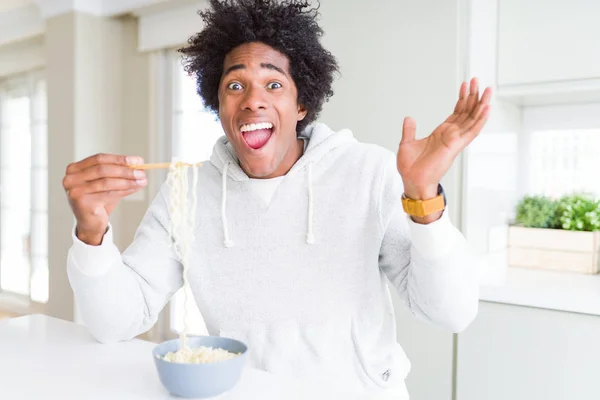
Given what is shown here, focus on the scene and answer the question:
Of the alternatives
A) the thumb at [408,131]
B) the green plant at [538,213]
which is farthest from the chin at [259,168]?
the green plant at [538,213]

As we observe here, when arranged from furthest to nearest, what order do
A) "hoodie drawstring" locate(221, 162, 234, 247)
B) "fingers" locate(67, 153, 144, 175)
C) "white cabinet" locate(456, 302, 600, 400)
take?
"white cabinet" locate(456, 302, 600, 400), "hoodie drawstring" locate(221, 162, 234, 247), "fingers" locate(67, 153, 144, 175)

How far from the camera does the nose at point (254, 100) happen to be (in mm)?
1199

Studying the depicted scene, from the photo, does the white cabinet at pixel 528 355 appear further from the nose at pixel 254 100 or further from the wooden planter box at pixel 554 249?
the nose at pixel 254 100

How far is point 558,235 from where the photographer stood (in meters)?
1.99

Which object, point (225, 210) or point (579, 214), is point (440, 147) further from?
point (579, 214)

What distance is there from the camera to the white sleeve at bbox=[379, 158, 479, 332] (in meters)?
0.98

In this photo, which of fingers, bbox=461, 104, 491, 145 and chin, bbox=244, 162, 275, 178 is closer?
fingers, bbox=461, 104, 491, 145

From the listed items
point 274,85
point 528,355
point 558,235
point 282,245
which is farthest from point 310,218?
point 558,235

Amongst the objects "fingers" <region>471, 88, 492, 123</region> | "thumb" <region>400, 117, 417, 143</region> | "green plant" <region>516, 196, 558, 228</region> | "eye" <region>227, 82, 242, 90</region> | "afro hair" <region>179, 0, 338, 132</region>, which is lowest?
"green plant" <region>516, 196, 558, 228</region>

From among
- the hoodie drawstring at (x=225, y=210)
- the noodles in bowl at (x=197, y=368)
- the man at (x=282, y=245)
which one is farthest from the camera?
the hoodie drawstring at (x=225, y=210)

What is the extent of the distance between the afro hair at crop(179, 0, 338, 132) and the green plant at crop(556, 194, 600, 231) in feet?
3.58

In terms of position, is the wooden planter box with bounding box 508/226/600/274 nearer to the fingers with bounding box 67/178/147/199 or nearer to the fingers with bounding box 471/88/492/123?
the fingers with bounding box 471/88/492/123

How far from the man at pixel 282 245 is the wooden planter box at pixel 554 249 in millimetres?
1017

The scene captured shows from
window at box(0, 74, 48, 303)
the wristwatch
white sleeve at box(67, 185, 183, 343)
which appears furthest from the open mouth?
window at box(0, 74, 48, 303)
